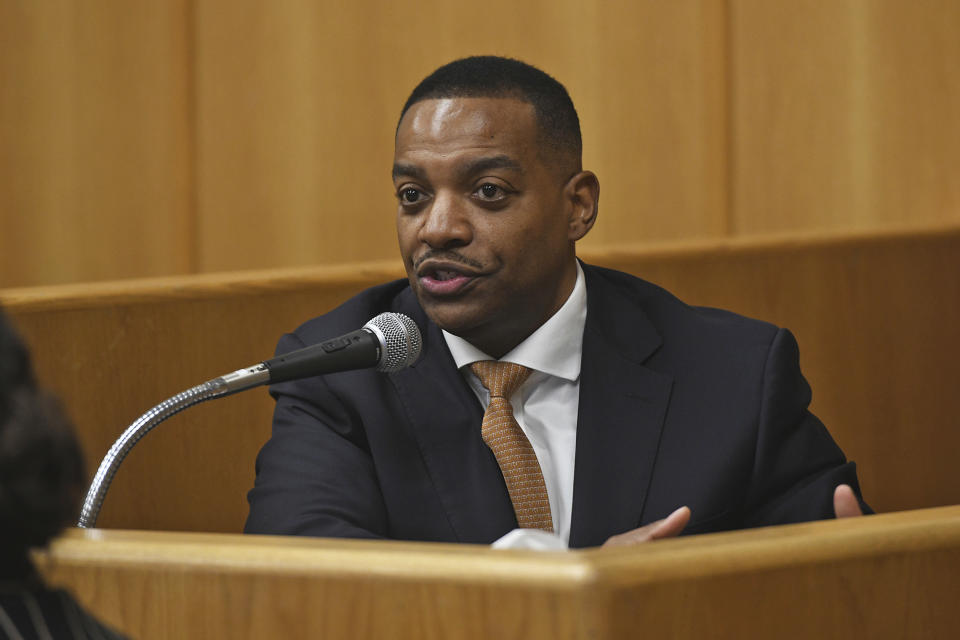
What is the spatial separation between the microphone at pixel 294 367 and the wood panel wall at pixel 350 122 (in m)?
1.92

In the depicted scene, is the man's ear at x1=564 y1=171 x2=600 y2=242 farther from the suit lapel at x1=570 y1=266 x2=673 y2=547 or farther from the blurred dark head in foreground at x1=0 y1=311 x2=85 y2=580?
the blurred dark head in foreground at x1=0 y1=311 x2=85 y2=580

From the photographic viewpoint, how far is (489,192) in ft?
4.93

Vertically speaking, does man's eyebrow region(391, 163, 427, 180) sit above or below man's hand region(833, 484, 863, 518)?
above


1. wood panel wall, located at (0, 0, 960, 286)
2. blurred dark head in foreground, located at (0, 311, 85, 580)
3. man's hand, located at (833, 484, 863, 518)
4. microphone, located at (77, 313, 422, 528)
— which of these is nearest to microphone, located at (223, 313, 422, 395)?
microphone, located at (77, 313, 422, 528)

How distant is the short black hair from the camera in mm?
1532

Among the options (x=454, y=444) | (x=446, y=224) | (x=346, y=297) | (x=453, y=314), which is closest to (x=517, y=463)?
(x=454, y=444)

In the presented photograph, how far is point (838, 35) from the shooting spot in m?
3.06

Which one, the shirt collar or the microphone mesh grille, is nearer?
the microphone mesh grille

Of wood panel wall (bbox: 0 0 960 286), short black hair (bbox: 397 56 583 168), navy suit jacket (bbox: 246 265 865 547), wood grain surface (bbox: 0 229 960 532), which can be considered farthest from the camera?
wood panel wall (bbox: 0 0 960 286)

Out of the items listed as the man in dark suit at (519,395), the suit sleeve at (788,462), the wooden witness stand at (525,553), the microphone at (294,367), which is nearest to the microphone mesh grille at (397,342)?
the microphone at (294,367)

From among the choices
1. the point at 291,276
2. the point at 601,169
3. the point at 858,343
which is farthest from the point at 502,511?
the point at 601,169

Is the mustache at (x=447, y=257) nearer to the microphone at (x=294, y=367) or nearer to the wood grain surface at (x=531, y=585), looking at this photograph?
the microphone at (x=294, y=367)

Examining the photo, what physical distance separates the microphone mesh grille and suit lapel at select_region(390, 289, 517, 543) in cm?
13

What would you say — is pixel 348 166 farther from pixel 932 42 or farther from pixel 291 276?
pixel 932 42
